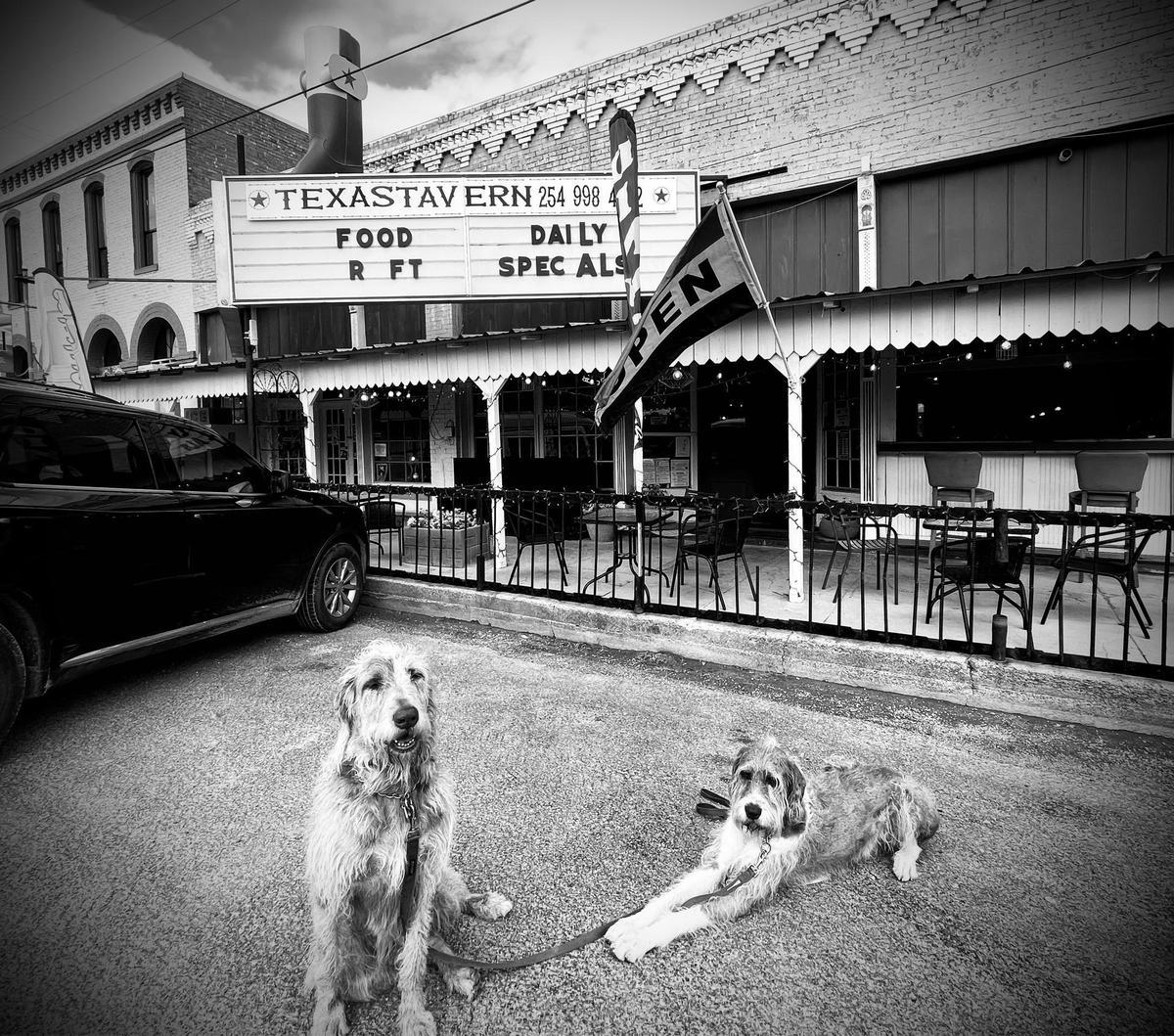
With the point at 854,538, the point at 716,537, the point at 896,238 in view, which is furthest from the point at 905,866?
the point at 896,238

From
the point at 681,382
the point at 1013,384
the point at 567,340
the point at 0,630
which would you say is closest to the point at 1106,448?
the point at 1013,384

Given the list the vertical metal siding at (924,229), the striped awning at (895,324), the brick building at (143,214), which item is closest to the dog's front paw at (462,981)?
the striped awning at (895,324)

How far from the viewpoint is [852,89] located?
9.19 meters

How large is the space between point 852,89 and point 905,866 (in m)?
10.2

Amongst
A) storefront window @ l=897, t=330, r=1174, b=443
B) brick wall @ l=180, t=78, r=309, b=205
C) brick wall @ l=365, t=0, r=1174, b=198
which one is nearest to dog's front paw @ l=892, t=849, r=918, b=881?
storefront window @ l=897, t=330, r=1174, b=443

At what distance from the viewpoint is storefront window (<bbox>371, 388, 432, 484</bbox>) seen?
14.0m

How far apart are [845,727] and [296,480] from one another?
20.0ft

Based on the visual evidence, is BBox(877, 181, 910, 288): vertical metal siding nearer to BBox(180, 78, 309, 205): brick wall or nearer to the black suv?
the black suv

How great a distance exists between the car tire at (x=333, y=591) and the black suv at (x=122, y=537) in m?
0.07

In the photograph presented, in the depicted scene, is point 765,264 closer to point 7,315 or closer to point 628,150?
point 628,150

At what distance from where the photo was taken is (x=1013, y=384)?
8.78 meters

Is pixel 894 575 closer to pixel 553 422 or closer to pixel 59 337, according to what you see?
pixel 553 422

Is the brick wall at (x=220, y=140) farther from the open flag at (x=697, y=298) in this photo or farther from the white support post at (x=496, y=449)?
the open flag at (x=697, y=298)

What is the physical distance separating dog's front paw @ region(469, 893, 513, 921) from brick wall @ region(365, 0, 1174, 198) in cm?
1007
